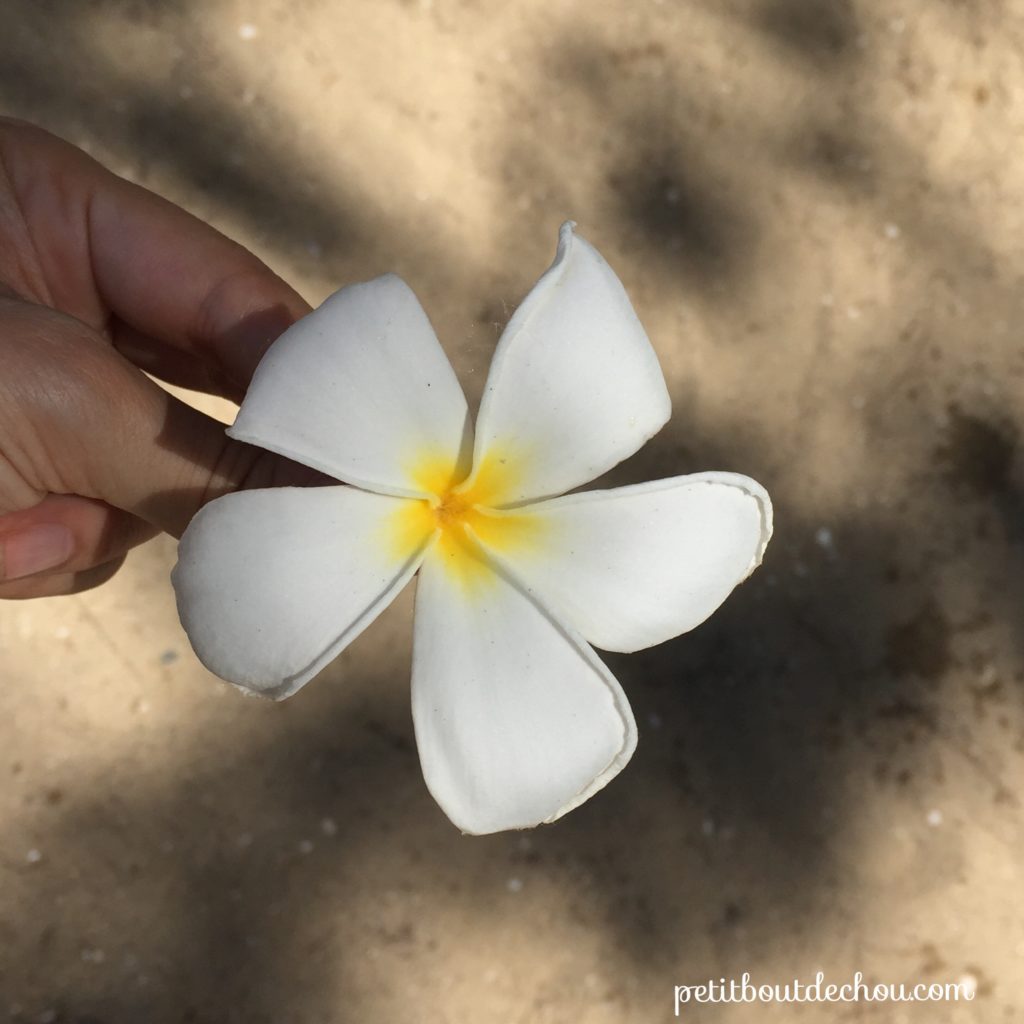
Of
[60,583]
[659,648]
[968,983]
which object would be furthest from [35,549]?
[968,983]

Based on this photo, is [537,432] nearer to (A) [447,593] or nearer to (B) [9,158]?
(A) [447,593]

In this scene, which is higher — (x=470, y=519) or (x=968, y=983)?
(x=470, y=519)

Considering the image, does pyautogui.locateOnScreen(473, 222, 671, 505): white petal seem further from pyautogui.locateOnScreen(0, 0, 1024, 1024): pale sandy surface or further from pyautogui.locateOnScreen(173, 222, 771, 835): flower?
pyautogui.locateOnScreen(0, 0, 1024, 1024): pale sandy surface

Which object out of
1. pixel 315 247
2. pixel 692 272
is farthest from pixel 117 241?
pixel 692 272

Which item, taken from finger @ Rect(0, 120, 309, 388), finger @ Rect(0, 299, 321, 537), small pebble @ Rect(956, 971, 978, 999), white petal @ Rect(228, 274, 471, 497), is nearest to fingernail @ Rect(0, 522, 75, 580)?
finger @ Rect(0, 299, 321, 537)

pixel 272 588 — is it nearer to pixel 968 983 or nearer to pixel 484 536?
pixel 484 536
